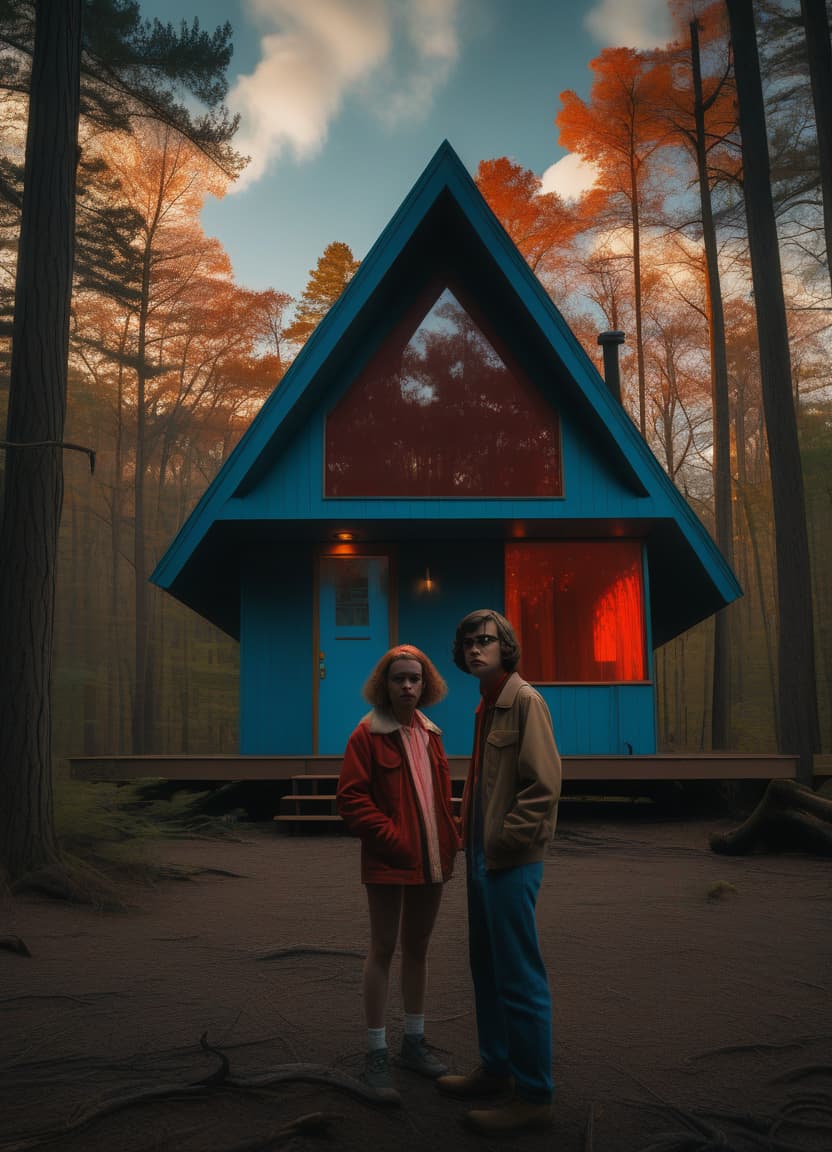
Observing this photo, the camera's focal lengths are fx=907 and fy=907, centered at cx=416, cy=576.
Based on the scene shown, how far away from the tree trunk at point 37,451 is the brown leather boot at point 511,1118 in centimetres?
460

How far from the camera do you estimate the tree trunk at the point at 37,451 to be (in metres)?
6.55

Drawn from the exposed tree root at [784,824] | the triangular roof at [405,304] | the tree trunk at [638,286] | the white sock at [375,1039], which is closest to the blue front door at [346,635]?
the triangular roof at [405,304]

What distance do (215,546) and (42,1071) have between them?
29.3 ft

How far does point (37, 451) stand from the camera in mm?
7008

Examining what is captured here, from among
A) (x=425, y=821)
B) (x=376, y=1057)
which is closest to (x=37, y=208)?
(x=425, y=821)

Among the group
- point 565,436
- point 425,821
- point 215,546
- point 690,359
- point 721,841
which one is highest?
point 690,359

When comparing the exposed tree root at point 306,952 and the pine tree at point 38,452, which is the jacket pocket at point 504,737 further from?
the pine tree at point 38,452

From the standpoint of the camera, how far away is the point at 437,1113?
304cm

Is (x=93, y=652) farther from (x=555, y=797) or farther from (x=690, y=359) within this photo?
(x=555, y=797)

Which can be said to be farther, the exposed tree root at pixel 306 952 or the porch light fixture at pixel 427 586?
the porch light fixture at pixel 427 586

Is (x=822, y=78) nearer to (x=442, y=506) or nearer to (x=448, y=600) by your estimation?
(x=442, y=506)

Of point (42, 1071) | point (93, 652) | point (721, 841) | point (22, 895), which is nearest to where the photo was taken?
point (42, 1071)

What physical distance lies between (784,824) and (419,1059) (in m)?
5.98

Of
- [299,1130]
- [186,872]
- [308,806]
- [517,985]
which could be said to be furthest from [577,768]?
[299,1130]
